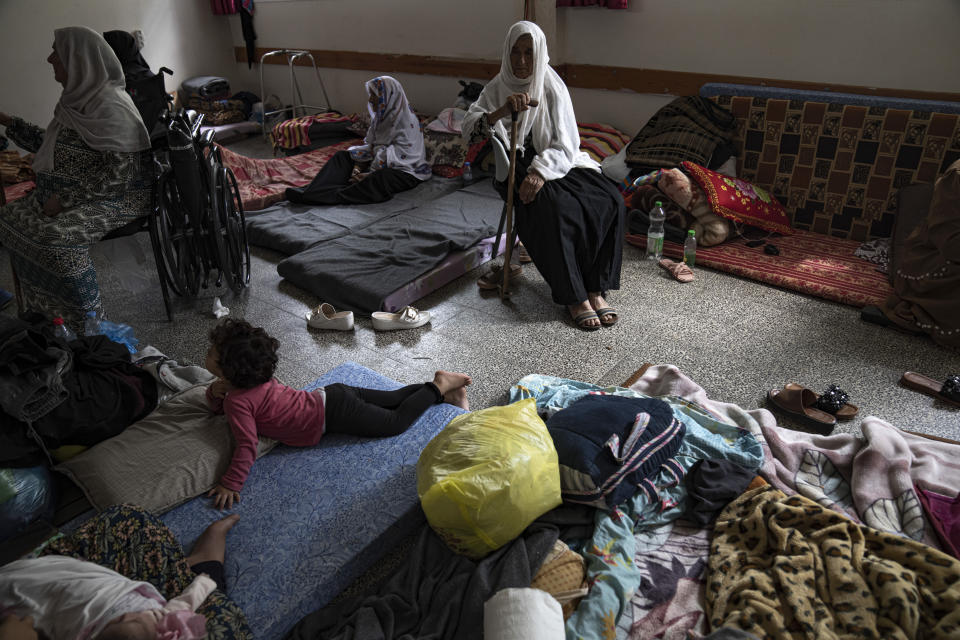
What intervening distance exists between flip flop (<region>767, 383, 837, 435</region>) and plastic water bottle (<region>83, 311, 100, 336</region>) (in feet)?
8.88

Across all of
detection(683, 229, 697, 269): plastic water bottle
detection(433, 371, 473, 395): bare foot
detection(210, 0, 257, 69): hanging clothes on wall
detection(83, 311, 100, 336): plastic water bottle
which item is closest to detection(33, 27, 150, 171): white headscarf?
detection(83, 311, 100, 336): plastic water bottle

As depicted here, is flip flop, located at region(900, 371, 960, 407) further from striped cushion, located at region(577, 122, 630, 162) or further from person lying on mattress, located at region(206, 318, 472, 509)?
striped cushion, located at region(577, 122, 630, 162)

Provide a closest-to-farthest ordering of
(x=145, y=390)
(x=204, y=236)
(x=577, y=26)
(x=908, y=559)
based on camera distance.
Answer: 1. (x=908, y=559)
2. (x=145, y=390)
3. (x=204, y=236)
4. (x=577, y=26)

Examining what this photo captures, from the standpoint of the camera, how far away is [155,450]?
1.83 meters

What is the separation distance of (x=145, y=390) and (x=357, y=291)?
1.12m

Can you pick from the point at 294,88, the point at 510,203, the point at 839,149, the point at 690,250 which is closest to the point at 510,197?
the point at 510,203

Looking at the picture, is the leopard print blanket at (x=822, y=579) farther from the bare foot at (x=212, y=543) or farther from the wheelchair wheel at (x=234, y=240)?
the wheelchair wheel at (x=234, y=240)

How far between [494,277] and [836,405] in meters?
1.63

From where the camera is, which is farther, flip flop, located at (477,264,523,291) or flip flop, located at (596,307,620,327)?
flip flop, located at (477,264,523,291)

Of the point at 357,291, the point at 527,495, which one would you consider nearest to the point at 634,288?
the point at 357,291

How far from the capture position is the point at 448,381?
84.6 inches

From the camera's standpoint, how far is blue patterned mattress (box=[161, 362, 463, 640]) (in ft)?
4.95

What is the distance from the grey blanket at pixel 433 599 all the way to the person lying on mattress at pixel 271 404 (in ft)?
1.58

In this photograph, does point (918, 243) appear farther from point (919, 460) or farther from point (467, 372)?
point (467, 372)
